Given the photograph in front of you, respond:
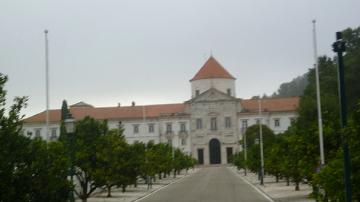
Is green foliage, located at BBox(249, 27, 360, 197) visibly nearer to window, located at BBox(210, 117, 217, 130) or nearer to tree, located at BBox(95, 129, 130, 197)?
tree, located at BBox(95, 129, 130, 197)

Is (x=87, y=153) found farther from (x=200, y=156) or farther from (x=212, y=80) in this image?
(x=212, y=80)

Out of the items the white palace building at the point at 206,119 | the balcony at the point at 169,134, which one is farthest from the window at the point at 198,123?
the balcony at the point at 169,134

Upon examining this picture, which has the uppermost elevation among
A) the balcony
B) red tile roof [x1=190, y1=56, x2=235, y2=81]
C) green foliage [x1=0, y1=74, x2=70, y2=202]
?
red tile roof [x1=190, y1=56, x2=235, y2=81]

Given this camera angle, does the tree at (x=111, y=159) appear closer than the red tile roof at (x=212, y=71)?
Yes

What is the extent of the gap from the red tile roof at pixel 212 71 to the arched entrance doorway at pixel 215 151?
45.0 feet

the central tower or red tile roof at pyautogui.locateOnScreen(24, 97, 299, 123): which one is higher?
the central tower

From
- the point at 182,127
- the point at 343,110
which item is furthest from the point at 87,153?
the point at 182,127

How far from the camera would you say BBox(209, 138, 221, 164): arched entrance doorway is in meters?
139

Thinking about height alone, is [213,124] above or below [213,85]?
below

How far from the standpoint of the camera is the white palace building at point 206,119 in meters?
139

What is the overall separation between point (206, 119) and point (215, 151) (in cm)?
677

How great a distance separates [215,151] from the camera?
13950 centimetres

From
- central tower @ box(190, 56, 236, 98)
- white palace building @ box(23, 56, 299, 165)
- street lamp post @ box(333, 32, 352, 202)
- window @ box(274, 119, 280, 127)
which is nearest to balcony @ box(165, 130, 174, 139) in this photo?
white palace building @ box(23, 56, 299, 165)

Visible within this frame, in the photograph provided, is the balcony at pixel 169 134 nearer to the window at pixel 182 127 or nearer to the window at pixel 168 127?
the window at pixel 168 127
